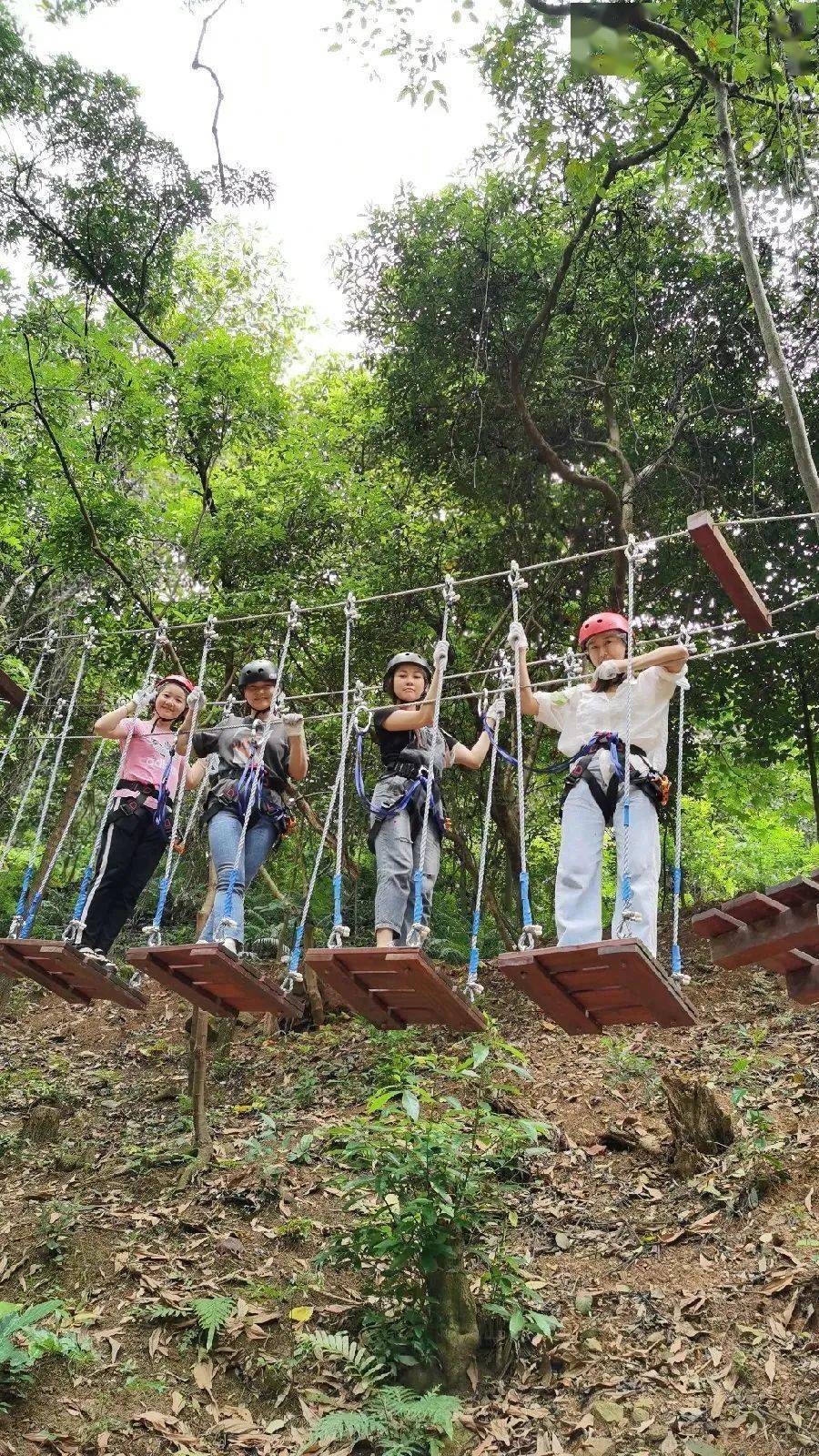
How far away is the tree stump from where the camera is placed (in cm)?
504

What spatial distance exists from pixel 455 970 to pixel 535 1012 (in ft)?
2.11

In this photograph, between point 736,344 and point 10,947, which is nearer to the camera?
point 10,947

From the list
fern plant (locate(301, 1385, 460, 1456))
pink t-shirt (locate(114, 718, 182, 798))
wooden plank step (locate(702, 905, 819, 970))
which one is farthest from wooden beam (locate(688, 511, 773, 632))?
fern plant (locate(301, 1385, 460, 1456))

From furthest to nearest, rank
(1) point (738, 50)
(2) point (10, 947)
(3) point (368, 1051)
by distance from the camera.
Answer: (3) point (368, 1051), (1) point (738, 50), (2) point (10, 947)

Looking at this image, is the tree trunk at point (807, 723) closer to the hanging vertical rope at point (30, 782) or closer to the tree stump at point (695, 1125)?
the tree stump at point (695, 1125)

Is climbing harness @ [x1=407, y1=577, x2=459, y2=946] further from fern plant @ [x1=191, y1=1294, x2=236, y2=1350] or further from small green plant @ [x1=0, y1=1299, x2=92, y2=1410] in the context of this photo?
small green plant @ [x1=0, y1=1299, x2=92, y2=1410]

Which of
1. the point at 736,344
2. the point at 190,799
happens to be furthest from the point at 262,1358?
the point at 736,344

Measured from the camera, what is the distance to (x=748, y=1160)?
495 cm

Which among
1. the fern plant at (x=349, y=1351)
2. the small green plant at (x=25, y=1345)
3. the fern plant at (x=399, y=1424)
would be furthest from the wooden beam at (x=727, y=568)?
the small green plant at (x=25, y=1345)

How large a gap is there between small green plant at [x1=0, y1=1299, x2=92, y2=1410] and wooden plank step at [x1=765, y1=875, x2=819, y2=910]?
310 cm

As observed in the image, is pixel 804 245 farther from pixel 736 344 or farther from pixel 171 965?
pixel 171 965

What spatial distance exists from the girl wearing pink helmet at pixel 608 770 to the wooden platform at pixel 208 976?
1029 mm

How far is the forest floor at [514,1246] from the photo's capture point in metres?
4.01

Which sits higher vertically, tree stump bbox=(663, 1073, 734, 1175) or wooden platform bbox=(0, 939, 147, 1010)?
wooden platform bbox=(0, 939, 147, 1010)
